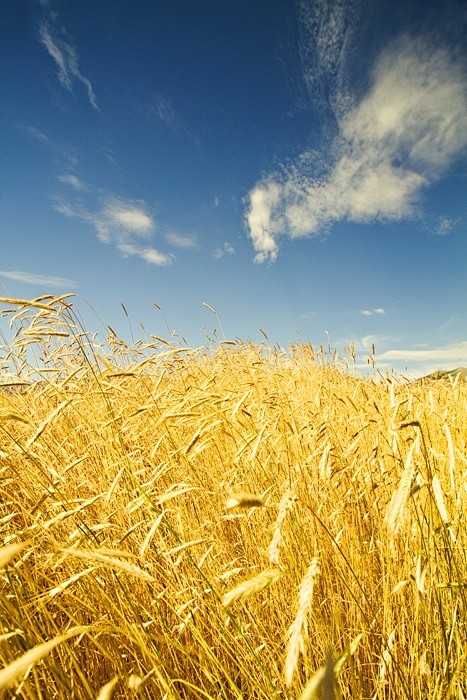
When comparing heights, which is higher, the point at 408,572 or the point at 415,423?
the point at 415,423

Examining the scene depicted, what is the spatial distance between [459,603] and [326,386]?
8.77ft

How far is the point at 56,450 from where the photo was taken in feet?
8.66

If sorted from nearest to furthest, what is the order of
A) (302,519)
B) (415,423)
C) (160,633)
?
(415,423), (160,633), (302,519)

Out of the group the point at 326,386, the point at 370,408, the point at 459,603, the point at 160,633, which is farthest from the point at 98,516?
the point at 326,386

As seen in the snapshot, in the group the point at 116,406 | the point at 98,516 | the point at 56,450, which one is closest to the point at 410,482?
the point at 98,516

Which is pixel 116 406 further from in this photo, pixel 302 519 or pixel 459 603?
pixel 459 603

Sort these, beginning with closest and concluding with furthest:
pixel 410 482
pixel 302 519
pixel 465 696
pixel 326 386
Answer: pixel 410 482, pixel 465 696, pixel 302 519, pixel 326 386

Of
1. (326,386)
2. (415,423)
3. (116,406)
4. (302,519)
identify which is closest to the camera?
(415,423)

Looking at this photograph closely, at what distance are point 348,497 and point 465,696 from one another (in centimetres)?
75

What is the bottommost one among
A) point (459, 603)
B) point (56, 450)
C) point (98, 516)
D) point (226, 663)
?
point (226, 663)

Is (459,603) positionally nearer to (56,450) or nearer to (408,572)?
(408,572)

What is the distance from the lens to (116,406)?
322 cm

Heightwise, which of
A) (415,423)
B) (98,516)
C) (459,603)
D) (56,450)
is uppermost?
(415,423)

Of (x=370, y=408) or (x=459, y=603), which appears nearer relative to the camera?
(x=459, y=603)
